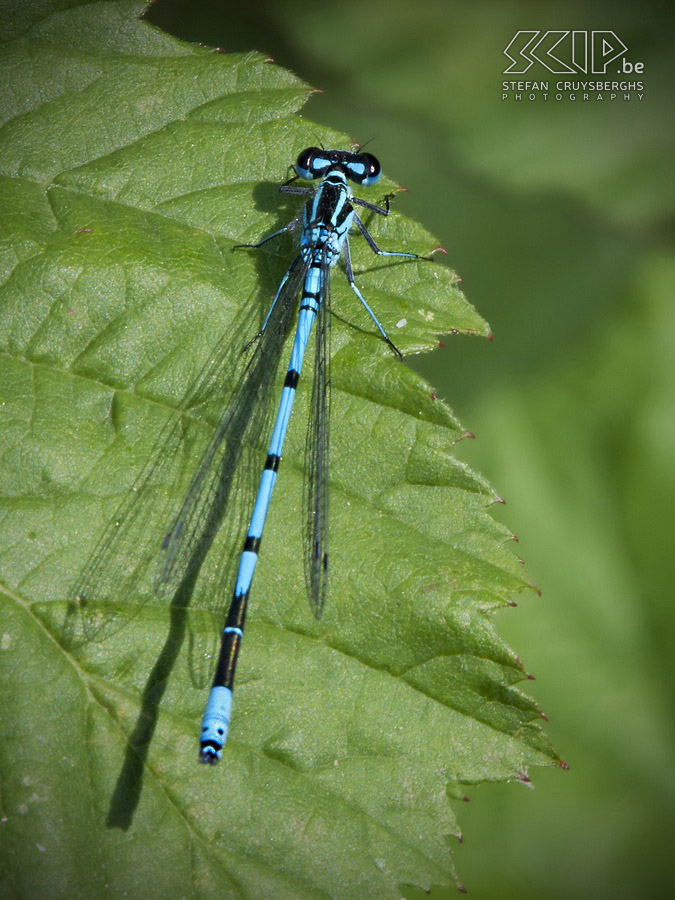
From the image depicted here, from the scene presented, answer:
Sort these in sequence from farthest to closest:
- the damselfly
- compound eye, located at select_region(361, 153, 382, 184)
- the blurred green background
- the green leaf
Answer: the blurred green background → compound eye, located at select_region(361, 153, 382, 184) → the damselfly → the green leaf

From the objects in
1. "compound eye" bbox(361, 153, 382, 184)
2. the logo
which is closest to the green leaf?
"compound eye" bbox(361, 153, 382, 184)

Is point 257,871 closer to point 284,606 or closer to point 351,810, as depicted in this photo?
point 351,810

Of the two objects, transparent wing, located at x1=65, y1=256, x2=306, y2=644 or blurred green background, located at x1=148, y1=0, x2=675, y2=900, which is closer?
transparent wing, located at x1=65, y1=256, x2=306, y2=644

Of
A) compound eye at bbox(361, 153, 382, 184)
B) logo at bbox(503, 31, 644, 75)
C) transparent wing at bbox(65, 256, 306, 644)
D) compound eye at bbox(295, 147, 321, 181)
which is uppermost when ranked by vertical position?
logo at bbox(503, 31, 644, 75)

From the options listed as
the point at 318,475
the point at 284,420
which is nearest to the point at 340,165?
the point at 284,420

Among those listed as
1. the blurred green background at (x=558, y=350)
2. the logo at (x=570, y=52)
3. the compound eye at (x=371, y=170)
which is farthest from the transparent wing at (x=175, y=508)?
the logo at (x=570, y=52)

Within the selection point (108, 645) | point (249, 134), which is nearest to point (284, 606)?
point (108, 645)

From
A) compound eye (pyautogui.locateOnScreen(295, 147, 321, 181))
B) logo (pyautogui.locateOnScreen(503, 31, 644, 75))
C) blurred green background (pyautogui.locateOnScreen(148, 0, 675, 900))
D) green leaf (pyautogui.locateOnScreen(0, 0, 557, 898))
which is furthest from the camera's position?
logo (pyautogui.locateOnScreen(503, 31, 644, 75))

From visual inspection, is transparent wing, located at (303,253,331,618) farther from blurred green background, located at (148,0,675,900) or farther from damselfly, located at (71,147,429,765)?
blurred green background, located at (148,0,675,900)

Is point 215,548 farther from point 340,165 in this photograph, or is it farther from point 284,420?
point 340,165
